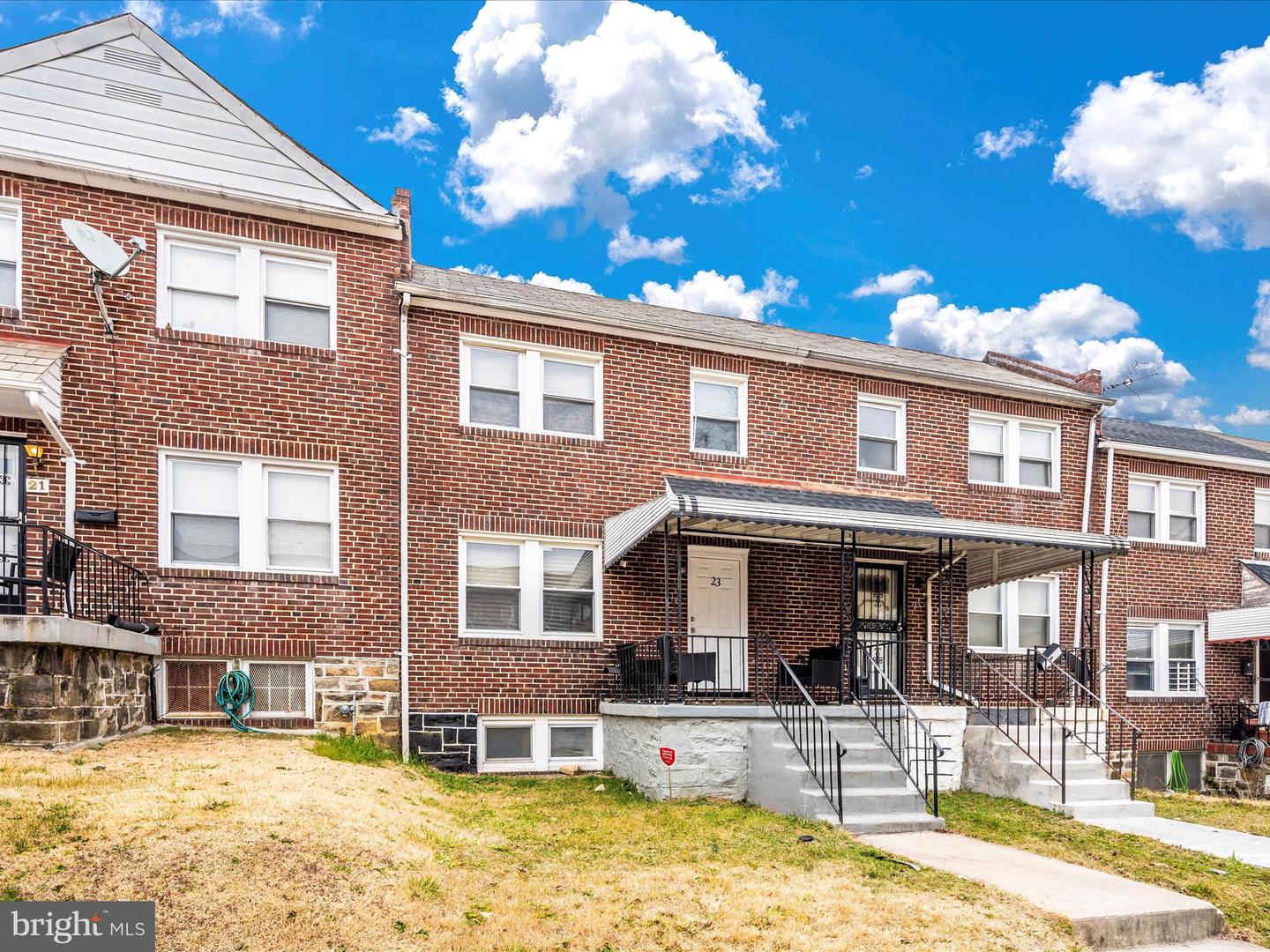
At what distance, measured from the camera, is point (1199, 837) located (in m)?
10.7

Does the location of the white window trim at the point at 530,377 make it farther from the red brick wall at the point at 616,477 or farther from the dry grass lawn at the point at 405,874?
the dry grass lawn at the point at 405,874

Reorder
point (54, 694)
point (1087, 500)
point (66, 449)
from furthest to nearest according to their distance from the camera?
point (1087, 500) → point (66, 449) → point (54, 694)

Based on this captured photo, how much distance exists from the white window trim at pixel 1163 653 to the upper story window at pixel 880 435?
5.58m

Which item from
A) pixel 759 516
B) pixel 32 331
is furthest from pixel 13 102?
pixel 759 516

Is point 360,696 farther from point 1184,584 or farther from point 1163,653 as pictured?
point 1184,584

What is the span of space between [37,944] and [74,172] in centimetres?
919

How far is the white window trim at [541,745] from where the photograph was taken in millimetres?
12703

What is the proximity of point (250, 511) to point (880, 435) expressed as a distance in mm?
9372

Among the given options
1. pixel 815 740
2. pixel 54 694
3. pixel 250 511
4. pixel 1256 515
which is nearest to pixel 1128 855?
pixel 815 740

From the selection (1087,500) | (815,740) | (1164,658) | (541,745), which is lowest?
(541,745)

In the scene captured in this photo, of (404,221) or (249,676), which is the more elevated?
(404,221)

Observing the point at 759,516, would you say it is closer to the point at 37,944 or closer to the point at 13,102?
the point at 37,944

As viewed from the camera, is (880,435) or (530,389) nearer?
(530,389)

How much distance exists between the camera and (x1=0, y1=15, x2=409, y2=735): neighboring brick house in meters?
11.4
